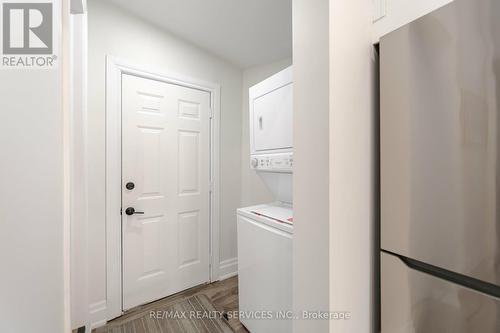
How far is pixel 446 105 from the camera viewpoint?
0.66 meters

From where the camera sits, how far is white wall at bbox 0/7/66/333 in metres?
0.44

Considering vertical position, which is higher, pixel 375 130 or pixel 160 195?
pixel 375 130

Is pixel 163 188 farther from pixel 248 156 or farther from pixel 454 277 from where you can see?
pixel 454 277

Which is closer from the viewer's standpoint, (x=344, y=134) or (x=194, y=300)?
(x=344, y=134)

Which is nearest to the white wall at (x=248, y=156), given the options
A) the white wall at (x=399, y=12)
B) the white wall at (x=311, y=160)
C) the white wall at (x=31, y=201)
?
the white wall at (x=311, y=160)

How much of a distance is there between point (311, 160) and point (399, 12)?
0.66 m

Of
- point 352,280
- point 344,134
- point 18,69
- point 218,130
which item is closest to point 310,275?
point 352,280

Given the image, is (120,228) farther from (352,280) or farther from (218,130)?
(352,280)

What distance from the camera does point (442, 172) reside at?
68cm

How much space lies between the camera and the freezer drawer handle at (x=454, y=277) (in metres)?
0.63

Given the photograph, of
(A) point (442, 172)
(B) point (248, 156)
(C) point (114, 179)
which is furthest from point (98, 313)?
(A) point (442, 172)

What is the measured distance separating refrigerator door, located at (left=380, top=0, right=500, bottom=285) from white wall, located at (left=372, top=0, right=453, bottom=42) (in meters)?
0.10

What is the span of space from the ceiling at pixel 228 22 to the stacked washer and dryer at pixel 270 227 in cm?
58

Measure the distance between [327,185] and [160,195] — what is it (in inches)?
66.8
